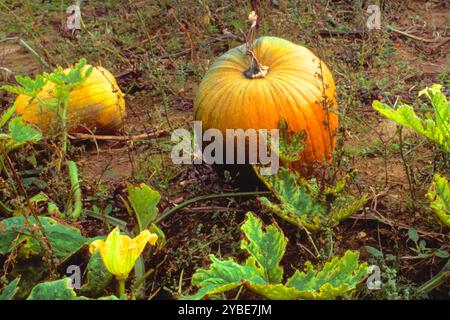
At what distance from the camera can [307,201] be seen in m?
2.36

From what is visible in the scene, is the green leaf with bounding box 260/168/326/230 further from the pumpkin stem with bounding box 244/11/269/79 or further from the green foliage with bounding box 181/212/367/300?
the pumpkin stem with bounding box 244/11/269/79

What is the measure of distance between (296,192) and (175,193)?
642 millimetres

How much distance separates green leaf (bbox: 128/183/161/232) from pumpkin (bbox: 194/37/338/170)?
1.62ft

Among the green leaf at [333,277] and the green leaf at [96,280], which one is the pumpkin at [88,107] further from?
the green leaf at [333,277]

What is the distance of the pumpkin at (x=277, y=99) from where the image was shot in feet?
8.39

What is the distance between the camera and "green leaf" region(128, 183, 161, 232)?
2.25 m

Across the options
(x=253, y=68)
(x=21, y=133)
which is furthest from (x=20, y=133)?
(x=253, y=68)

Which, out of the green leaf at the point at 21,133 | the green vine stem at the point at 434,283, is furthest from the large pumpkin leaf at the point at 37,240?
the green vine stem at the point at 434,283

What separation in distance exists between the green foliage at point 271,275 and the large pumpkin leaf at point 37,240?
1.73 feet

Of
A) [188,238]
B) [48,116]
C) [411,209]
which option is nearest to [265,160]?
[188,238]

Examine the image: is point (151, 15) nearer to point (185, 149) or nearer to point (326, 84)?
point (185, 149)

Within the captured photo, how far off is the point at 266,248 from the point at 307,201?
0.39m

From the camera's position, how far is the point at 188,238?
247 cm

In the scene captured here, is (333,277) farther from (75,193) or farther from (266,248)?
(75,193)
